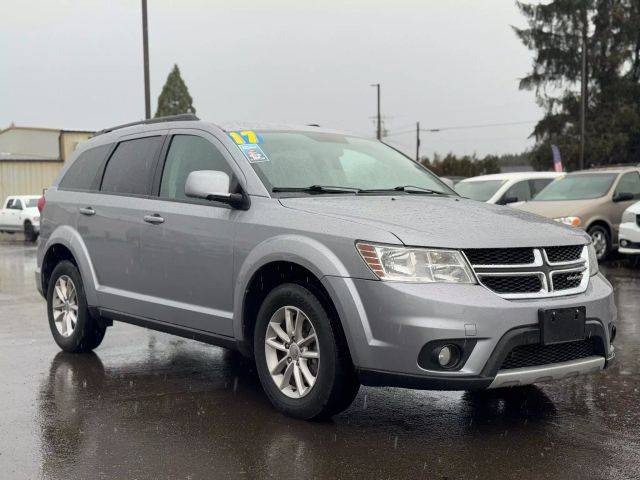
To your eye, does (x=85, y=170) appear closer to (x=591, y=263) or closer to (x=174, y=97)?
(x=591, y=263)

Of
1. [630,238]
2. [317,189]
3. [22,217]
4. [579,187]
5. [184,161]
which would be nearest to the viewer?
[317,189]

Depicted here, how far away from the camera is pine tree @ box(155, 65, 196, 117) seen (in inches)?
3157

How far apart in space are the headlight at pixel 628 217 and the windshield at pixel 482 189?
2.40m

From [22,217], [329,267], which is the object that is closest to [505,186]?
[329,267]

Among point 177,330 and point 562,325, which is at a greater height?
point 562,325

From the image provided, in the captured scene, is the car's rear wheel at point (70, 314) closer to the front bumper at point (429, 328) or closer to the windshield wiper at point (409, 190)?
the windshield wiper at point (409, 190)

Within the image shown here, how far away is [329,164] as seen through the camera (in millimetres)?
5859

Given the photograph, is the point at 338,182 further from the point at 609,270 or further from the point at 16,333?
the point at 609,270

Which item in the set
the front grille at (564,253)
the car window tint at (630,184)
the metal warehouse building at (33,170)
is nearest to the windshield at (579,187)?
the car window tint at (630,184)

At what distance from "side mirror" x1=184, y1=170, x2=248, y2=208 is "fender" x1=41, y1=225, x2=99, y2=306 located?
1808 mm

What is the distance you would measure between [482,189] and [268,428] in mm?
11775

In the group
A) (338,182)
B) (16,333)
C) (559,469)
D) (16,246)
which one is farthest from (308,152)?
(16,246)

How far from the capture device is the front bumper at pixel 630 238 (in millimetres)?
13812

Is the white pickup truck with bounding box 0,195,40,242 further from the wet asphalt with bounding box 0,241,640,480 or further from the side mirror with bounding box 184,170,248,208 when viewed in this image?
the side mirror with bounding box 184,170,248,208
